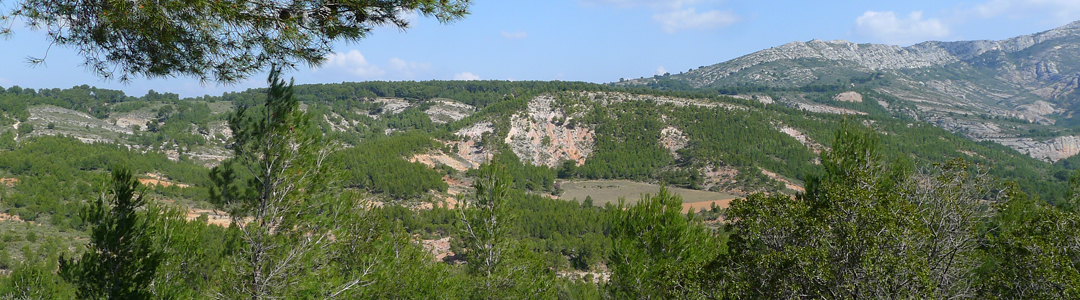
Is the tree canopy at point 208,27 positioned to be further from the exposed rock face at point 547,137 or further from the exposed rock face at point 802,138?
the exposed rock face at point 802,138

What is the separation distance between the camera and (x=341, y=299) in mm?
10773

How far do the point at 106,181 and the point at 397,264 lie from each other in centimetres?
755

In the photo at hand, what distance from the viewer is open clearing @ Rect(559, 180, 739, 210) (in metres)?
59.4

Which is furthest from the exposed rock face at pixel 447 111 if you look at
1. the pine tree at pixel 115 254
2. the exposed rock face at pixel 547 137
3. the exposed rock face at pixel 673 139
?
the pine tree at pixel 115 254

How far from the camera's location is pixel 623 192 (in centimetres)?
6556

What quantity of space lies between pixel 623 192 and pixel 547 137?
20889mm

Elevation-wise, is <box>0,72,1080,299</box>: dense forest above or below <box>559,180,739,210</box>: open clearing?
above

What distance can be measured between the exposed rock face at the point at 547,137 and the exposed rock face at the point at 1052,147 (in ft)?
340

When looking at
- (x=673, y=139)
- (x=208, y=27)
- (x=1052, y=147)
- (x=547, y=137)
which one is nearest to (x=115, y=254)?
(x=208, y=27)

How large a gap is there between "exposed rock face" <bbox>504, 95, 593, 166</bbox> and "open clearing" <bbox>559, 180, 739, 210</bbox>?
8.01 meters

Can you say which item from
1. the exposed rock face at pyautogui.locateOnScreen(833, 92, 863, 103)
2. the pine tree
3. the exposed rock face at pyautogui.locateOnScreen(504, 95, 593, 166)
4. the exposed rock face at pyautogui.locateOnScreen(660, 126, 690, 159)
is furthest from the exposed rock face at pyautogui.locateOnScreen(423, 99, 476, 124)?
the exposed rock face at pyautogui.locateOnScreen(833, 92, 863, 103)

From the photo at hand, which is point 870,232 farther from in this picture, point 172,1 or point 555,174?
point 555,174

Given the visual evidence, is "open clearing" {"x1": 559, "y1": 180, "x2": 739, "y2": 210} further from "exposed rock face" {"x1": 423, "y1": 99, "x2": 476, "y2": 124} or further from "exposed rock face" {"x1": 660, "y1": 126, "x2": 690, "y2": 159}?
"exposed rock face" {"x1": 423, "y1": 99, "x2": 476, "y2": 124}

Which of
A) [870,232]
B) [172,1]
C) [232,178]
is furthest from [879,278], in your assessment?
[232,178]
